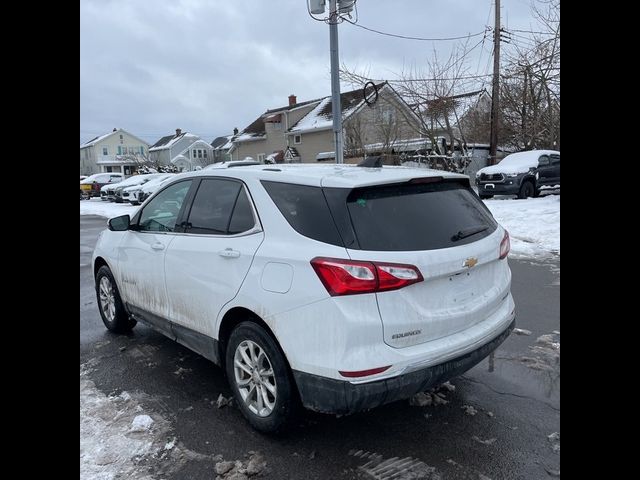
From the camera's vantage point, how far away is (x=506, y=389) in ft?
11.9

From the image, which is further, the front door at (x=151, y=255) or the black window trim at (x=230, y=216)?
the front door at (x=151, y=255)

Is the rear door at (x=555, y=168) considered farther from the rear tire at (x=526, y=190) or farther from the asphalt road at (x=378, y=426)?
the asphalt road at (x=378, y=426)

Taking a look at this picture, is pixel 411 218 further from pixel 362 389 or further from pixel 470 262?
pixel 362 389

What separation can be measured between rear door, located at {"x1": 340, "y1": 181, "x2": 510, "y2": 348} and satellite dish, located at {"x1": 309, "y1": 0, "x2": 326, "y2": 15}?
7.50 metres

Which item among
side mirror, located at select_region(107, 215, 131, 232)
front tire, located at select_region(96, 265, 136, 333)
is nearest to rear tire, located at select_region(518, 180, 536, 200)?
front tire, located at select_region(96, 265, 136, 333)

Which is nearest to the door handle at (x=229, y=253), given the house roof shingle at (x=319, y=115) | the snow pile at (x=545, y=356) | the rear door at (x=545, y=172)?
the snow pile at (x=545, y=356)

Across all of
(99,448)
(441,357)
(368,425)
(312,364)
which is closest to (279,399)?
(312,364)

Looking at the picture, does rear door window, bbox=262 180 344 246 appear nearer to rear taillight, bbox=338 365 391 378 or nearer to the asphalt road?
rear taillight, bbox=338 365 391 378

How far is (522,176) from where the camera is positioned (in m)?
17.3

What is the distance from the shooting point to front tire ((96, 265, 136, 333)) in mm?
4938

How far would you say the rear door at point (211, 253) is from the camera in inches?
125

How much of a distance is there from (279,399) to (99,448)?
1.19 m

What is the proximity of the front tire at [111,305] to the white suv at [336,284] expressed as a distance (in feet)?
4.82
